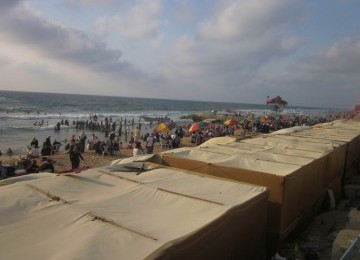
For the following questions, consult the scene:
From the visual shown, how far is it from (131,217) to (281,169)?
3.78 metres

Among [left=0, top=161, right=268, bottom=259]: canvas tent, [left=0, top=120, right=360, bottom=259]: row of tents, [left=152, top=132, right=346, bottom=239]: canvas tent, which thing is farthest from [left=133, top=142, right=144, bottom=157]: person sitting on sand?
[left=0, top=161, right=268, bottom=259]: canvas tent

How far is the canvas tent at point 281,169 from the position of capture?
6398 mm

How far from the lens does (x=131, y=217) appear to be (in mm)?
4352

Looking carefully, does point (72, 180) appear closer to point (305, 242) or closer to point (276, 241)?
point (276, 241)

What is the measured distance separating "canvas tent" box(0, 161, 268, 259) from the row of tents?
0.04 ft

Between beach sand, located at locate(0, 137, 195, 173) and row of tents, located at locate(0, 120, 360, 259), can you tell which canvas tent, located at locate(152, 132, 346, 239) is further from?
beach sand, located at locate(0, 137, 195, 173)

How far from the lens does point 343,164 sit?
10.9m

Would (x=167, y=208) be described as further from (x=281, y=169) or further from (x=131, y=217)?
(x=281, y=169)

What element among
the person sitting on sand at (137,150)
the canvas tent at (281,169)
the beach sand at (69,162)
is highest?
the canvas tent at (281,169)

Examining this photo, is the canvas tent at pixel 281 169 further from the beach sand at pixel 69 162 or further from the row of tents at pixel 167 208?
the beach sand at pixel 69 162

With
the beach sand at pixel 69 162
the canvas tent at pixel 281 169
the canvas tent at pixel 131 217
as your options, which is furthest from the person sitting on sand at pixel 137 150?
the canvas tent at pixel 131 217

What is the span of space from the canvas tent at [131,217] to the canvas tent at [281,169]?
79 cm

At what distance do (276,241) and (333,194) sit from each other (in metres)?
3.88

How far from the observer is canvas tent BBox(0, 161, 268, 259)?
3.52m
